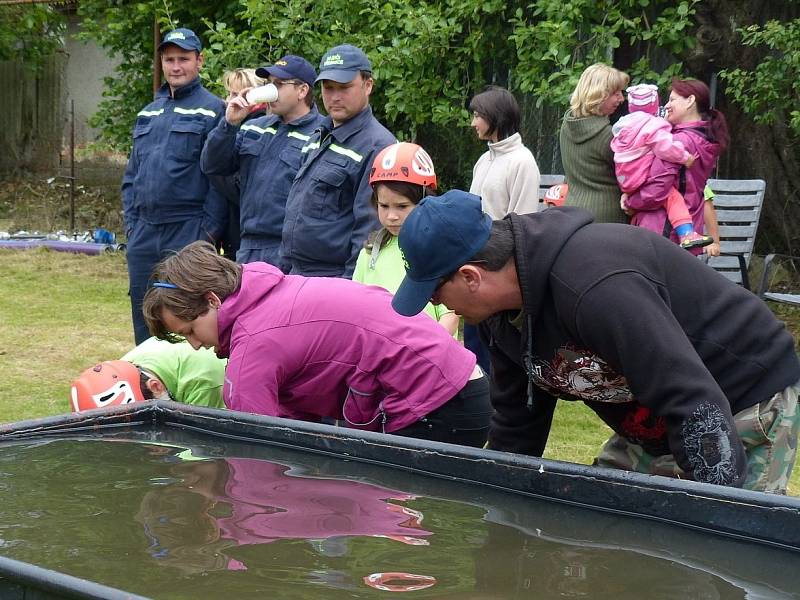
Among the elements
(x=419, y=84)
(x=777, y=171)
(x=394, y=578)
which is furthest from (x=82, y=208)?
(x=394, y=578)

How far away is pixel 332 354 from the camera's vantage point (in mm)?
3326

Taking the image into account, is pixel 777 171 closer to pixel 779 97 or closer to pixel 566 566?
pixel 779 97

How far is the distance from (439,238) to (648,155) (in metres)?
3.53

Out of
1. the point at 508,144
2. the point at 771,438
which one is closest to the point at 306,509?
the point at 771,438

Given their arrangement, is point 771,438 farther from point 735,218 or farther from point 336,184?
point 735,218

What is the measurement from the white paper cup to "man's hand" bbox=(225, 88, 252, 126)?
0.09m

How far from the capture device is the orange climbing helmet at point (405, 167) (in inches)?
168

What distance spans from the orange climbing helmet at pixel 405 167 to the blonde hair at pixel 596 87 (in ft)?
5.77

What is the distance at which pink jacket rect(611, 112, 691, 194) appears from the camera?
5.69 m

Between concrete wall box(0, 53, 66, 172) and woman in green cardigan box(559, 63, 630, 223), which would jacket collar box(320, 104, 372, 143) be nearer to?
woman in green cardigan box(559, 63, 630, 223)

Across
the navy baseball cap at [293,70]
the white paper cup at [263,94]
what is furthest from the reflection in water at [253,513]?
the navy baseball cap at [293,70]

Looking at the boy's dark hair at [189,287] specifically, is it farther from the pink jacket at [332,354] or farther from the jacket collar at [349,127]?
the jacket collar at [349,127]

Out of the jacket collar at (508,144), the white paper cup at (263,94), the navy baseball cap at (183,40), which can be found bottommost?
the jacket collar at (508,144)

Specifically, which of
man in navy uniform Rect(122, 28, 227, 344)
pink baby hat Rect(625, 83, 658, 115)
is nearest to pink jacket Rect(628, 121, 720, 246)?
pink baby hat Rect(625, 83, 658, 115)
